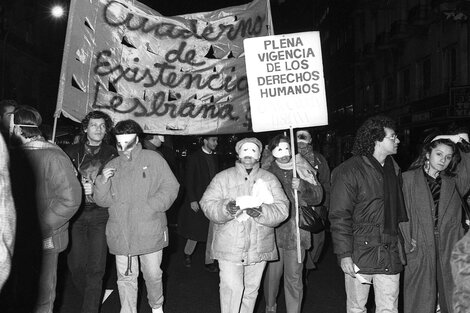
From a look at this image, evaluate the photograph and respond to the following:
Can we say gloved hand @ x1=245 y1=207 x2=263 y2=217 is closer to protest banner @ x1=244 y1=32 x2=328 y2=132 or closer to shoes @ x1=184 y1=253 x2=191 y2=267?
protest banner @ x1=244 y1=32 x2=328 y2=132

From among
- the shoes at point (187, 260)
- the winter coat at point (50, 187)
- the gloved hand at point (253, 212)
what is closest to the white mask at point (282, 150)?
the gloved hand at point (253, 212)

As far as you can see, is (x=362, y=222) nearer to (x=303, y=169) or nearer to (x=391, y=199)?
(x=391, y=199)

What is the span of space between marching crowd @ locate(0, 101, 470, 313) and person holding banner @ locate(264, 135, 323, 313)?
1cm

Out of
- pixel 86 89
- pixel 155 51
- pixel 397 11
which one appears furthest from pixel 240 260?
pixel 397 11

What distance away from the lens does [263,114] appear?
19.2 ft

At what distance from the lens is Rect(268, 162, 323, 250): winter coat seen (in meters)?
5.62

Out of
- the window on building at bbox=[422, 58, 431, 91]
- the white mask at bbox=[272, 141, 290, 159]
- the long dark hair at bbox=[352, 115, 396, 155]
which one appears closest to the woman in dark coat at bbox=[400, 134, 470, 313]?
the long dark hair at bbox=[352, 115, 396, 155]

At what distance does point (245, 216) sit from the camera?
5.06 metres

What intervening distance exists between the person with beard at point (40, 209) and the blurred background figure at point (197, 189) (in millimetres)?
4026

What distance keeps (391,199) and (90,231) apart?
2.86 m

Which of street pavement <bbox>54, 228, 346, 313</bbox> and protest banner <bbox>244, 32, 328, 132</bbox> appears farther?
street pavement <bbox>54, 228, 346, 313</bbox>

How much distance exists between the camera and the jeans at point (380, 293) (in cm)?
470

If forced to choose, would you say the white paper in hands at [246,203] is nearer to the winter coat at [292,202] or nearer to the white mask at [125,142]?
the winter coat at [292,202]

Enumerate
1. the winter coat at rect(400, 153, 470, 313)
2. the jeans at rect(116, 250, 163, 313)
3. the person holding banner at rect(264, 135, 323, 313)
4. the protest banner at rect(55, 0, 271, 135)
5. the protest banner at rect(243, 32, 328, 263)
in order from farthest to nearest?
the protest banner at rect(55, 0, 271, 135)
the protest banner at rect(243, 32, 328, 263)
the person holding banner at rect(264, 135, 323, 313)
the jeans at rect(116, 250, 163, 313)
the winter coat at rect(400, 153, 470, 313)
